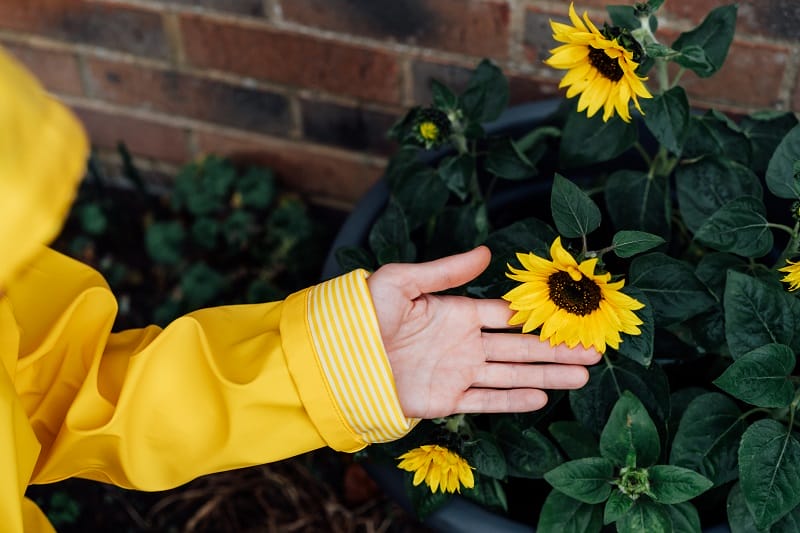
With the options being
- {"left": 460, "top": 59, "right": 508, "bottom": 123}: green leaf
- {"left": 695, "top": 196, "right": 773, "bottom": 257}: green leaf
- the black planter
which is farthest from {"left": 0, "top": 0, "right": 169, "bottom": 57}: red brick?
{"left": 695, "top": 196, "right": 773, "bottom": 257}: green leaf

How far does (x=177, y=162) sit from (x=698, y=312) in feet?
3.71

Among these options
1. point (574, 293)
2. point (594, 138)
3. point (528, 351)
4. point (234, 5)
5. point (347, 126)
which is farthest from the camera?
point (347, 126)

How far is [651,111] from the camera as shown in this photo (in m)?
0.99

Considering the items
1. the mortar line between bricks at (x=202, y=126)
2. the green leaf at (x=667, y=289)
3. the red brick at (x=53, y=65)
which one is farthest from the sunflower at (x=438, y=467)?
the red brick at (x=53, y=65)

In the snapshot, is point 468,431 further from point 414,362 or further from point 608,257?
point 608,257

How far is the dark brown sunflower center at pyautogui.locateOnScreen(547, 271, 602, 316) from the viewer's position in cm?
86

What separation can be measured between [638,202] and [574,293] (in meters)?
0.28

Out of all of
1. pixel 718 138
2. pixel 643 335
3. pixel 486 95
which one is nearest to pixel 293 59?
pixel 486 95

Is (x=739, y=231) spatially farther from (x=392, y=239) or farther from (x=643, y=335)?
(x=392, y=239)

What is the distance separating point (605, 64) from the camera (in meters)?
0.90

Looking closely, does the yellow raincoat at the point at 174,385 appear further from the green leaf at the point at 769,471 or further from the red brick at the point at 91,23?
the red brick at the point at 91,23

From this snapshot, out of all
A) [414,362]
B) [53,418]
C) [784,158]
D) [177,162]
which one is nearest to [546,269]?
[414,362]

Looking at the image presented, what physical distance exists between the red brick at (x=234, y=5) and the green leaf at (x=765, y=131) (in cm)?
76

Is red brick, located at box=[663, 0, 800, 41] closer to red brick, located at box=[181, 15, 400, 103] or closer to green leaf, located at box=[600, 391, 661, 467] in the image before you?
red brick, located at box=[181, 15, 400, 103]
